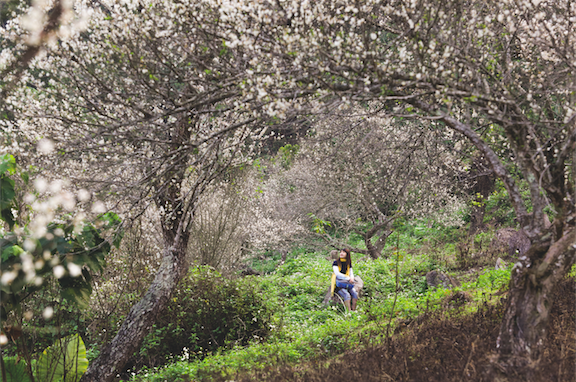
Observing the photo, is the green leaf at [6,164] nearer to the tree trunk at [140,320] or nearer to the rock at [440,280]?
the tree trunk at [140,320]

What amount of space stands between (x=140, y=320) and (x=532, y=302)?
497cm

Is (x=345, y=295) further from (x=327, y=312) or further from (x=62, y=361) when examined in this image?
(x=62, y=361)

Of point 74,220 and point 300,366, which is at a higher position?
point 74,220

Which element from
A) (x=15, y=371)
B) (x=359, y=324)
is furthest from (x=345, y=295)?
(x=15, y=371)

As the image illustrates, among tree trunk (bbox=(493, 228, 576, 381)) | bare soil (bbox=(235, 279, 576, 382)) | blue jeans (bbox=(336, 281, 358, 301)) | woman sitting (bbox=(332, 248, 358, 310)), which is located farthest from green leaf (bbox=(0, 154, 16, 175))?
blue jeans (bbox=(336, 281, 358, 301))

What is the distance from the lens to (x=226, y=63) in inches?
178

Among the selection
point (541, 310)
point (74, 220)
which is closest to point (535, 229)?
point (541, 310)

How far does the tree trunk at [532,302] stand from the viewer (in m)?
3.38

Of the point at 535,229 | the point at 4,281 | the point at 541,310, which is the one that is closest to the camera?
the point at 4,281

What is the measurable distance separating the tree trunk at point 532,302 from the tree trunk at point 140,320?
151 inches

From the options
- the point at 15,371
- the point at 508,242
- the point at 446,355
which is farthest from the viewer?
the point at 508,242

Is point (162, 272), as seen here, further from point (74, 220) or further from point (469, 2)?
point (469, 2)

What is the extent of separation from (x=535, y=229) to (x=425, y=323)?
5.99 feet

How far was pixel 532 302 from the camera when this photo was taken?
349cm
